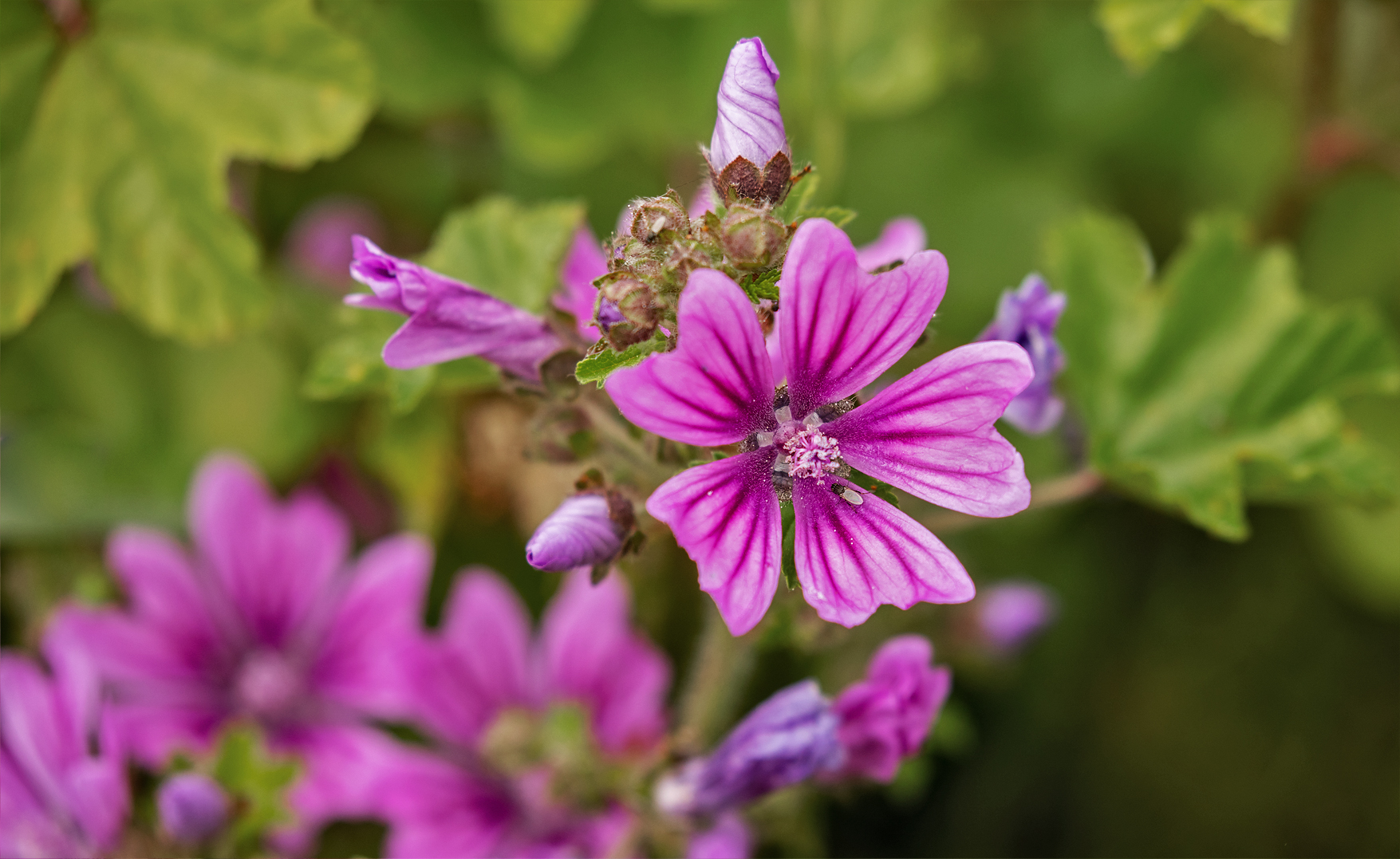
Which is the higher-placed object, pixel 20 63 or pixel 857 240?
pixel 857 240

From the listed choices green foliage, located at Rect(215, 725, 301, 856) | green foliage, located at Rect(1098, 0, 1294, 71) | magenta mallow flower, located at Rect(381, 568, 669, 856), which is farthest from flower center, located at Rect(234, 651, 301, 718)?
green foliage, located at Rect(1098, 0, 1294, 71)

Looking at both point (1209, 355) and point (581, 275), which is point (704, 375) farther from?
point (1209, 355)

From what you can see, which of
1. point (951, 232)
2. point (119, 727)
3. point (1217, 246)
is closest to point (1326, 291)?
point (951, 232)

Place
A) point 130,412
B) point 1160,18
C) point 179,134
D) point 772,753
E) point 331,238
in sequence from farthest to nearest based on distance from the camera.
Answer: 1. point 331,238
2. point 130,412
3. point 179,134
4. point 1160,18
5. point 772,753

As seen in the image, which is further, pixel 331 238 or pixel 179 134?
pixel 331 238

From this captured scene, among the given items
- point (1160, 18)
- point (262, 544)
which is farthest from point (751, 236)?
point (262, 544)

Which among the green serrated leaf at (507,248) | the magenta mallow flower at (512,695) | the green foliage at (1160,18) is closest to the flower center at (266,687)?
the magenta mallow flower at (512,695)

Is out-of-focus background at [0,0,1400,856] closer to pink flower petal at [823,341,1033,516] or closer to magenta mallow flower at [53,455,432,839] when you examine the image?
magenta mallow flower at [53,455,432,839]
